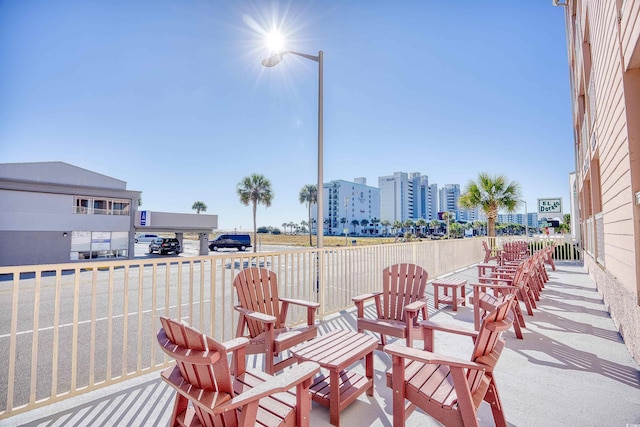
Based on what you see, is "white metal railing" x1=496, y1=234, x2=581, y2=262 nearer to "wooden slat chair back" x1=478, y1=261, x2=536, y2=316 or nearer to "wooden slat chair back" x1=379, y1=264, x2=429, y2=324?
"wooden slat chair back" x1=478, y1=261, x2=536, y2=316

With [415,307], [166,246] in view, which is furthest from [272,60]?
[166,246]

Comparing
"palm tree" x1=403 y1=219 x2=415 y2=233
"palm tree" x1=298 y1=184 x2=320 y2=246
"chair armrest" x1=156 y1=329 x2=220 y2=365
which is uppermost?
"palm tree" x1=298 y1=184 x2=320 y2=246

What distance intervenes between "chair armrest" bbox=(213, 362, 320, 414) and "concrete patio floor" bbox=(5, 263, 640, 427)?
865 mm

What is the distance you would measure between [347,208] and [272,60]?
9812 cm

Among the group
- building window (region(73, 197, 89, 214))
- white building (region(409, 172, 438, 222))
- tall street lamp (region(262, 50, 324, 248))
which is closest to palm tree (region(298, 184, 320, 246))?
building window (region(73, 197, 89, 214))

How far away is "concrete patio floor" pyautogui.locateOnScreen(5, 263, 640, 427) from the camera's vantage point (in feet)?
6.85

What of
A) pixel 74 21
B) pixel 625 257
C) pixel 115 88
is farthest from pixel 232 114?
pixel 625 257

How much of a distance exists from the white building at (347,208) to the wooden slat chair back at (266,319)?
96.0 m

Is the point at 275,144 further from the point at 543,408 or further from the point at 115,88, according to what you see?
the point at 543,408

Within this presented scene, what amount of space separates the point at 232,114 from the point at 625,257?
14.1 m

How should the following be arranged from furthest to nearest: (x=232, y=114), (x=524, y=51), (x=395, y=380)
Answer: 1. (x=232, y=114)
2. (x=524, y=51)
3. (x=395, y=380)

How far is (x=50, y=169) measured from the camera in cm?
1948

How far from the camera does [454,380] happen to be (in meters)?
1.59

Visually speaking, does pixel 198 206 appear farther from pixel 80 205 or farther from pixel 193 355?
pixel 193 355
